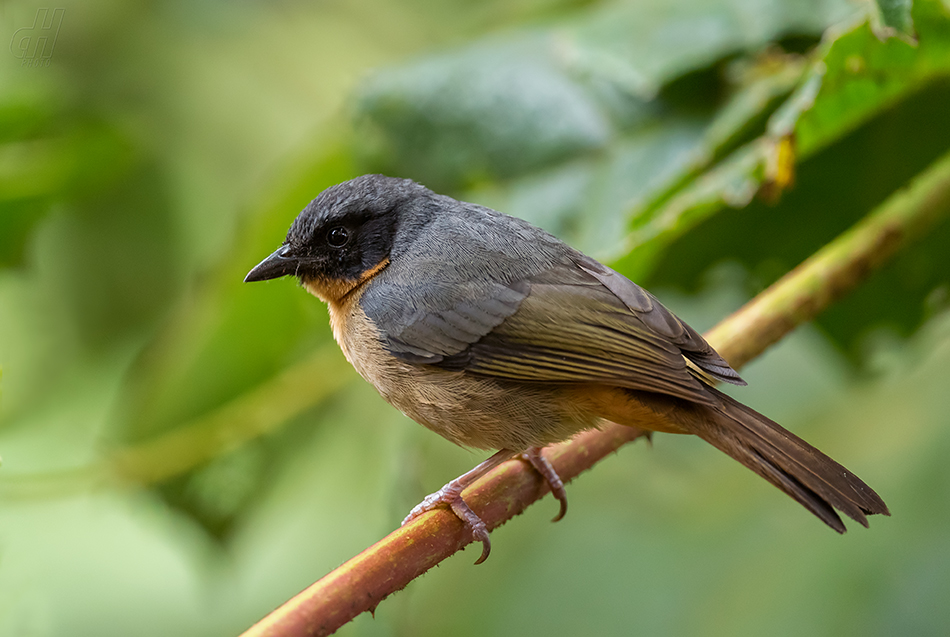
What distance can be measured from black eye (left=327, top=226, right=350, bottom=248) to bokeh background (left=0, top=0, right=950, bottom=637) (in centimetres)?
66

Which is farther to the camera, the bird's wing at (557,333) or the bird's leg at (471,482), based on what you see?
the bird's wing at (557,333)

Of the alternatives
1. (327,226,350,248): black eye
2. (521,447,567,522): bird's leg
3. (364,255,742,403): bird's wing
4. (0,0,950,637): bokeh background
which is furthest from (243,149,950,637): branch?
(327,226,350,248): black eye

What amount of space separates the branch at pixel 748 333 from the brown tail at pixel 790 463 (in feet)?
0.79

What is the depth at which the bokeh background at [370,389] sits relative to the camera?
9.87 ft

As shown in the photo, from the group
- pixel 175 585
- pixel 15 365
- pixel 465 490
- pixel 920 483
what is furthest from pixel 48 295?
pixel 920 483

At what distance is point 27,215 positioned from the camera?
10.6 feet

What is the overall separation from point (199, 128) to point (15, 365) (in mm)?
1186

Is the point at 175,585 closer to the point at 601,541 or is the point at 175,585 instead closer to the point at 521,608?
the point at 521,608

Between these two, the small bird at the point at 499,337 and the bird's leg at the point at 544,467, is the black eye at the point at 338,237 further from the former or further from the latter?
the bird's leg at the point at 544,467

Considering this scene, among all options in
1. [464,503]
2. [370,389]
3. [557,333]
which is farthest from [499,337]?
[370,389]

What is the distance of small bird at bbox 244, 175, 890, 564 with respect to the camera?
7.38 ft

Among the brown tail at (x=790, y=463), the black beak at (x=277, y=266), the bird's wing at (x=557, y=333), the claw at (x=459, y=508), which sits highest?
the black beak at (x=277, y=266)

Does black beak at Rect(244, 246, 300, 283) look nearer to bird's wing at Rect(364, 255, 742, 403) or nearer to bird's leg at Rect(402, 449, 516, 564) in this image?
bird's wing at Rect(364, 255, 742, 403)

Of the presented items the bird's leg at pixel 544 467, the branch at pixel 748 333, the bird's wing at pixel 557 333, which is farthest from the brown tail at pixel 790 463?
the bird's leg at pixel 544 467
